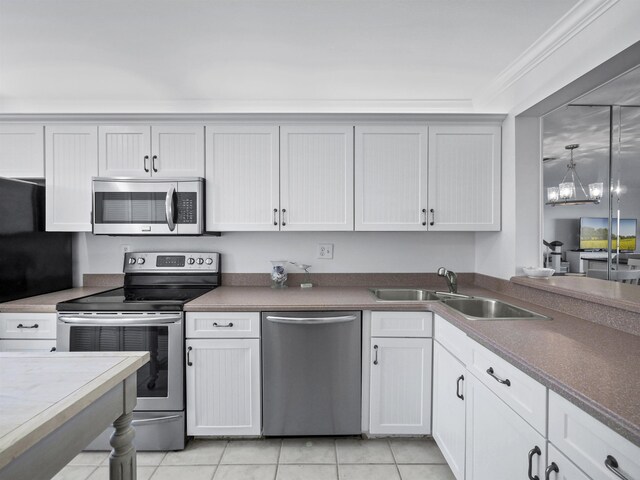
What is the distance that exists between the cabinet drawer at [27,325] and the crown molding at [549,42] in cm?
311

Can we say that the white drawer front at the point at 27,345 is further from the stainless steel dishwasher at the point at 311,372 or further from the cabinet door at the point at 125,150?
the stainless steel dishwasher at the point at 311,372

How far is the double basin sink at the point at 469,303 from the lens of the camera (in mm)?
1950

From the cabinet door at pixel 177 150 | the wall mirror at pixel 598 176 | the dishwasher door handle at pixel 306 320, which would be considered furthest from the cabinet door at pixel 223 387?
the wall mirror at pixel 598 176

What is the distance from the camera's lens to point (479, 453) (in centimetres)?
146

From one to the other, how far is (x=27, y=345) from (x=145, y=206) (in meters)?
1.05

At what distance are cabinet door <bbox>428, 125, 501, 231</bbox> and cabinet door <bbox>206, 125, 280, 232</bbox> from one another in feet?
3.60

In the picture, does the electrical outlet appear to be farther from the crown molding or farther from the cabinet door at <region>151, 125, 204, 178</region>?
the crown molding

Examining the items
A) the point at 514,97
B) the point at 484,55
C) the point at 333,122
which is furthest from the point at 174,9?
the point at 514,97

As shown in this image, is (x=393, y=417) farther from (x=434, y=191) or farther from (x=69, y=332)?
(x=69, y=332)

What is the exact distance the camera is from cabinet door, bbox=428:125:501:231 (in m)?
2.44

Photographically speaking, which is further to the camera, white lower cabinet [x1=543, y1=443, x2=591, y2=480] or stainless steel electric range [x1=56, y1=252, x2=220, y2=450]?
stainless steel electric range [x1=56, y1=252, x2=220, y2=450]

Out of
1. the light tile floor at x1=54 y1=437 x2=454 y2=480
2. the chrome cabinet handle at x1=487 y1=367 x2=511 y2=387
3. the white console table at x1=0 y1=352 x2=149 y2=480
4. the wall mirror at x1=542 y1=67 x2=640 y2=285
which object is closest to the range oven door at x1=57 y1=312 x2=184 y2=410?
the light tile floor at x1=54 y1=437 x2=454 y2=480

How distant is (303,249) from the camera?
2.78 metres

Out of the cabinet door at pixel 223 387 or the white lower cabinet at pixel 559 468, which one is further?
the cabinet door at pixel 223 387
